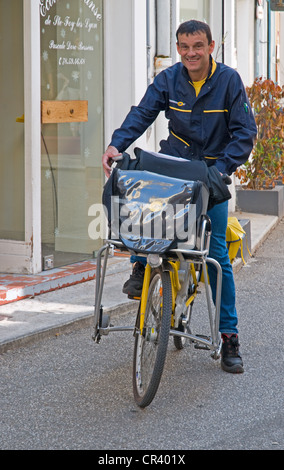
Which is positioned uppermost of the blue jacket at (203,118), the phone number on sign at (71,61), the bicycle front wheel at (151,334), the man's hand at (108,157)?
the phone number on sign at (71,61)

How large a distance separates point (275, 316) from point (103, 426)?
259 centimetres

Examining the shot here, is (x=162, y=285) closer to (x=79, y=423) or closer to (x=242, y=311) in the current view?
(x=79, y=423)

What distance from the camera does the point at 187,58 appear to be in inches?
183

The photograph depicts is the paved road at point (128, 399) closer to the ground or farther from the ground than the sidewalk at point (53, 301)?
closer to the ground

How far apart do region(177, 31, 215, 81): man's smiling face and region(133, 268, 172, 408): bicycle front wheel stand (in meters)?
1.14

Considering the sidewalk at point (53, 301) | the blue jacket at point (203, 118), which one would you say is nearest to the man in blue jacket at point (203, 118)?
the blue jacket at point (203, 118)

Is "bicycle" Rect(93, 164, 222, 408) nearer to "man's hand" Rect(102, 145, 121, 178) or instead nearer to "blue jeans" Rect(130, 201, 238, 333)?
"blue jeans" Rect(130, 201, 238, 333)

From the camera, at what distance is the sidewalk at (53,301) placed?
18.6ft

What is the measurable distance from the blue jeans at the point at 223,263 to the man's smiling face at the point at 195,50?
76 cm

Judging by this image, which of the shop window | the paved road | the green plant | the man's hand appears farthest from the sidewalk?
the green plant

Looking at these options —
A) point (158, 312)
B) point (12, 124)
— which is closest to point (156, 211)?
point (158, 312)

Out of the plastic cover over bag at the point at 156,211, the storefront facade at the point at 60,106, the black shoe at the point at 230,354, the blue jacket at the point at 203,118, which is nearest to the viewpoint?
the plastic cover over bag at the point at 156,211

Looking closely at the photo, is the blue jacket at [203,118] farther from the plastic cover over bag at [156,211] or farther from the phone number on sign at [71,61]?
the phone number on sign at [71,61]

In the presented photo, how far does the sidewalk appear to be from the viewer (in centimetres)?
567
